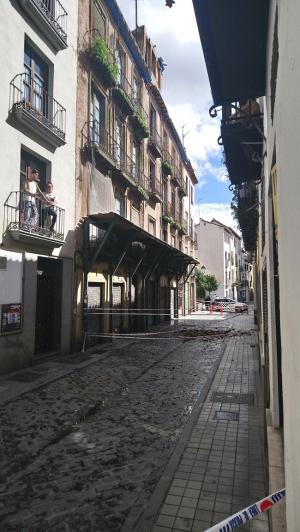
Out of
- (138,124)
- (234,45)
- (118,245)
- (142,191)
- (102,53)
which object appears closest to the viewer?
(234,45)

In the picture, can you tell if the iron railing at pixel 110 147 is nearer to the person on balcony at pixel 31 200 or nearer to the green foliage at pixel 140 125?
the green foliage at pixel 140 125

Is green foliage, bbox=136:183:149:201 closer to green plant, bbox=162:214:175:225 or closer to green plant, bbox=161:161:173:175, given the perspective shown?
green plant, bbox=162:214:175:225


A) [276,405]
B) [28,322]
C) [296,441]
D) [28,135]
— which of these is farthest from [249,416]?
[28,135]

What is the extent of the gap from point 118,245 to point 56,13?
27.4 feet

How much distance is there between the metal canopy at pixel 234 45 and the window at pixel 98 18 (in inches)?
508

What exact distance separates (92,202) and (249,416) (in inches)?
400

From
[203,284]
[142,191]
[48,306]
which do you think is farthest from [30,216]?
[203,284]

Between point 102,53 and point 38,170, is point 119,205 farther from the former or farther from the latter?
point 38,170

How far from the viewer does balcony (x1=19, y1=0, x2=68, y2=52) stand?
10.7m

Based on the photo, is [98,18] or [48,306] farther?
[98,18]

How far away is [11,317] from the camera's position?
32.7ft

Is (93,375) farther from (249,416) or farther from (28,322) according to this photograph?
(249,416)

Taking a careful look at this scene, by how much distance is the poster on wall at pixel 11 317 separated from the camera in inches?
381

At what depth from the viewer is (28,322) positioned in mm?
10703
